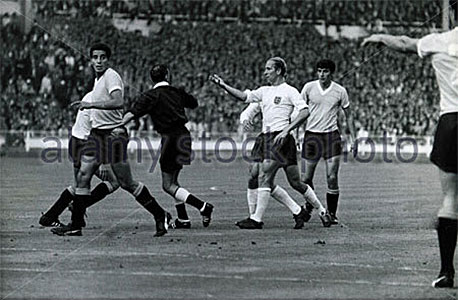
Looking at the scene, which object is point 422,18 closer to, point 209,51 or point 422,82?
point 422,82

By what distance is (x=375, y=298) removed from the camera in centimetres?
685

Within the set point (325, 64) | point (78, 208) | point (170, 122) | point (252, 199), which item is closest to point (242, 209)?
point (252, 199)

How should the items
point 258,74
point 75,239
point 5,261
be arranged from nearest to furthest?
point 5,261, point 75,239, point 258,74

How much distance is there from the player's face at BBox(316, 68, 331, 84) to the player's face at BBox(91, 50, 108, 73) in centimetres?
316

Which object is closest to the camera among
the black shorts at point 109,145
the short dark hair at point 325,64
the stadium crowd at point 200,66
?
the black shorts at point 109,145

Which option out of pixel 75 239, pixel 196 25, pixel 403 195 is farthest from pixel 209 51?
pixel 75 239

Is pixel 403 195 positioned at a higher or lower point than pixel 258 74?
lower

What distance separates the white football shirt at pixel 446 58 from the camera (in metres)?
7.50

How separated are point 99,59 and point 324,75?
3.30 m

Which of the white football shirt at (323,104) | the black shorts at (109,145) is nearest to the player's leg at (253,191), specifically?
the white football shirt at (323,104)

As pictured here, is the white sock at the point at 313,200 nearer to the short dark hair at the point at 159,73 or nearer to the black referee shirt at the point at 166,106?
the black referee shirt at the point at 166,106

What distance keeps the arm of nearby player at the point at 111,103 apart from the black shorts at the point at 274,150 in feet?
6.80

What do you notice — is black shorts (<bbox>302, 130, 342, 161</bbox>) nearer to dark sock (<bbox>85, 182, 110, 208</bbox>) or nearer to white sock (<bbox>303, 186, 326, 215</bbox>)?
white sock (<bbox>303, 186, 326, 215</bbox>)

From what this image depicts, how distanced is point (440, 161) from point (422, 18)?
39954 mm
